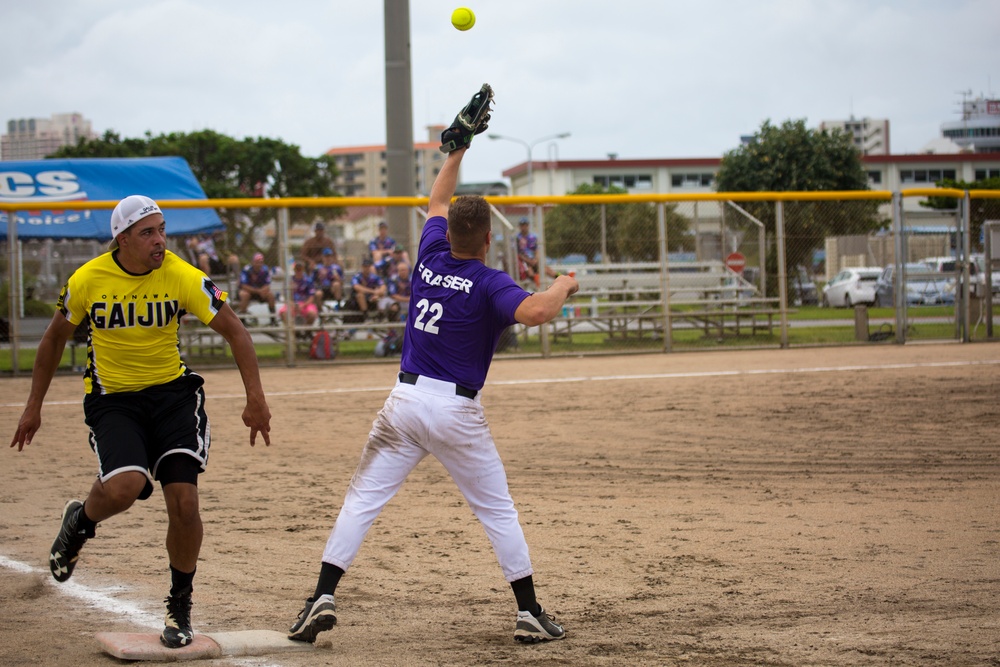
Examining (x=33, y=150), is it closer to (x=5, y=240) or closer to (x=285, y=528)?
(x=5, y=240)

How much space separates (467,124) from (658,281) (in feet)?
42.5

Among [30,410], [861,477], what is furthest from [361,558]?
[861,477]

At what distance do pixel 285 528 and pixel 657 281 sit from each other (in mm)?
12326

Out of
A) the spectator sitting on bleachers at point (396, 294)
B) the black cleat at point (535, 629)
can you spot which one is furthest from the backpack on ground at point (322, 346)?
the black cleat at point (535, 629)

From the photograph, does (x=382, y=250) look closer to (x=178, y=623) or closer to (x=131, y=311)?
(x=131, y=311)

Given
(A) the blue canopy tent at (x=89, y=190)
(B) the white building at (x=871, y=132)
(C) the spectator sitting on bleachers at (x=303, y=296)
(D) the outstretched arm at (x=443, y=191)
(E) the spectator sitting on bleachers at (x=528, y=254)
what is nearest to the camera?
(D) the outstretched arm at (x=443, y=191)

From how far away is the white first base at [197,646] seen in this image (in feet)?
13.0

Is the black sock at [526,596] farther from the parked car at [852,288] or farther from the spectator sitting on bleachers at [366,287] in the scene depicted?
the parked car at [852,288]

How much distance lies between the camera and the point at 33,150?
218 ft

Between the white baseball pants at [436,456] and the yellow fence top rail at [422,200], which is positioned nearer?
the white baseball pants at [436,456]

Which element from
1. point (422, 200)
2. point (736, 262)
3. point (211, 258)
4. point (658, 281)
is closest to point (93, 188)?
point (211, 258)

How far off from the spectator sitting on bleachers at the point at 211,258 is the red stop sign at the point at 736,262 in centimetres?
890

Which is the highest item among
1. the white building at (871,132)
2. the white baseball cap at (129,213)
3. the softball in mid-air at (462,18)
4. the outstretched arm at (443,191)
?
the white building at (871,132)

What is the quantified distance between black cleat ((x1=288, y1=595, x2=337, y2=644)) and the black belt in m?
0.96
